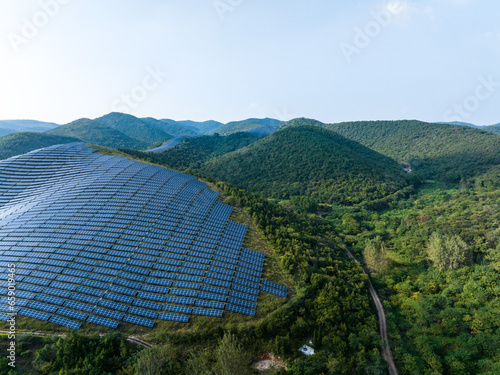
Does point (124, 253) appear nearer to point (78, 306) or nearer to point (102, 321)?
point (78, 306)

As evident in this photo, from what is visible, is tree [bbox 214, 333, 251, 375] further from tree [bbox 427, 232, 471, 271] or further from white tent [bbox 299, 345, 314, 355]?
tree [bbox 427, 232, 471, 271]

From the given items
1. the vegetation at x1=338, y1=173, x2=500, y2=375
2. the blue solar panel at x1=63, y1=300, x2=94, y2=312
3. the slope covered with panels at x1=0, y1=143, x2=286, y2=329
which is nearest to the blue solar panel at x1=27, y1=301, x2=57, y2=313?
the slope covered with panels at x1=0, y1=143, x2=286, y2=329

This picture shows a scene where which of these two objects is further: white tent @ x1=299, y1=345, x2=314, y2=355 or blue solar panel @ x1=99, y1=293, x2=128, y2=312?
blue solar panel @ x1=99, y1=293, x2=128, y2=312

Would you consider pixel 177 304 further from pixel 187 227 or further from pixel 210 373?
pixel 187 227

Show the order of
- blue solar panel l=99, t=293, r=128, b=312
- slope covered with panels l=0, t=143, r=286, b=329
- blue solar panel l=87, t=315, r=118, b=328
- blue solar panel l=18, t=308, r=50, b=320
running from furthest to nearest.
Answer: slope covered with panels l=0, t=143, r=286, b=329
blue solar panel l=99, t=293, r=128, b=312
blue solar panel l=18, t=308, r=50, b=320
blue solar panel l=87, t=315, r=118, b=328

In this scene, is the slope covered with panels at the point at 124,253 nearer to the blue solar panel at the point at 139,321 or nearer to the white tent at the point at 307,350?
the blue solar panel at the point at 139,321
